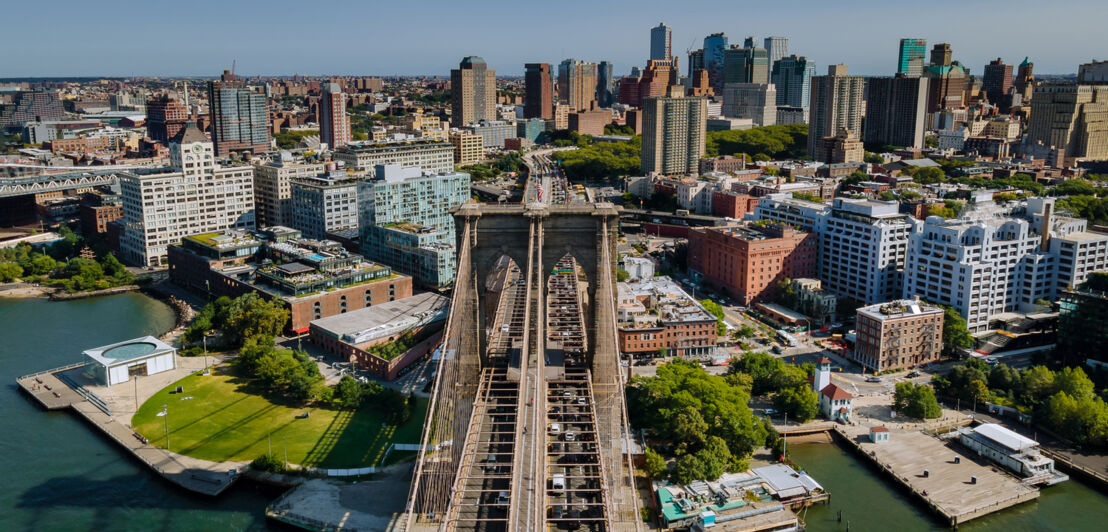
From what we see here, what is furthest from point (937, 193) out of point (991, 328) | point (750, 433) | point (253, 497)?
point (253, 497)

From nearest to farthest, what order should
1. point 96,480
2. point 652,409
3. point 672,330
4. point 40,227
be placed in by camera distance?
point 96,480 → point 652,409 → point 672,330 → point 40,227

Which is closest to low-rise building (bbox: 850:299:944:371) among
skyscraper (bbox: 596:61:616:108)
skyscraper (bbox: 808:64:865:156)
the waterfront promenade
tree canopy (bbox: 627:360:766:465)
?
tree canopy (bbox: 627:360:766:465)

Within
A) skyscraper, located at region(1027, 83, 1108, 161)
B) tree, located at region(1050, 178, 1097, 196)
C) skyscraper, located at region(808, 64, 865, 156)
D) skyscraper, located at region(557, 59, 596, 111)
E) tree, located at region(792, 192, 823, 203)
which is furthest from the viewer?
skyscraper, located at region(557, 59, 596, 111)

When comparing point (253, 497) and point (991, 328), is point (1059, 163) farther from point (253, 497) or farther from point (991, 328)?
point (253, 497)

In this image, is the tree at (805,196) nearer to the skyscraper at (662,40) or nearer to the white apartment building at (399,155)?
the white apartment building at (399,155)

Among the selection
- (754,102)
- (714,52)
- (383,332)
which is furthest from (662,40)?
(383,332)

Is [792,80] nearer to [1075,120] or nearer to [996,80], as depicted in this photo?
[996,80]

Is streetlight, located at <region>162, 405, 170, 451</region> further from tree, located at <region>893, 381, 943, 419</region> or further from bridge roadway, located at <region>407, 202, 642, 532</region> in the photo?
tree, located at <region>893, 381, 943, 419</region>
